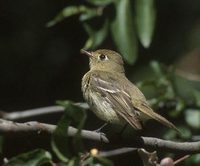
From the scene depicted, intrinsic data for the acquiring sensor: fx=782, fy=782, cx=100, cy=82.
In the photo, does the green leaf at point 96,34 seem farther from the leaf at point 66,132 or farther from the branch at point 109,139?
the leaf at point 66,132

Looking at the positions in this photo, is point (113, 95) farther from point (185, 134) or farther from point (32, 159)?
point (32, 159)

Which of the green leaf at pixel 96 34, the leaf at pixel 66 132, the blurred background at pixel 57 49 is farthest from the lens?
the blurred background at pixel 57 49

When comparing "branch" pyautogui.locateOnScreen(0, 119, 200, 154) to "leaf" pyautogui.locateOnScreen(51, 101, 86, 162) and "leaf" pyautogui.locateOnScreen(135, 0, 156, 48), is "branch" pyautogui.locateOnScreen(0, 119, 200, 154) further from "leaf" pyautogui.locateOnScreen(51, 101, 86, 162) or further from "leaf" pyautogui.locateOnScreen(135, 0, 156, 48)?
"leaf" pyautogui.locateOnScreen(135, 0, 156, 48)

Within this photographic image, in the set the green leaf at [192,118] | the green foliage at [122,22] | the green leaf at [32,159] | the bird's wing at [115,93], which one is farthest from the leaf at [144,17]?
the green leaf at [32,159]

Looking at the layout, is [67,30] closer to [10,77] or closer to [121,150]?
[10,77]

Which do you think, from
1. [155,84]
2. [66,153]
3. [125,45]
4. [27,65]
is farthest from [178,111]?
[27,65]

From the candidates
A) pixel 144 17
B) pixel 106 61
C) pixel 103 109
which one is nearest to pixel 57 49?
pixel 106 61
